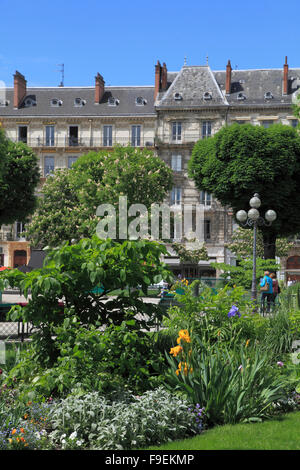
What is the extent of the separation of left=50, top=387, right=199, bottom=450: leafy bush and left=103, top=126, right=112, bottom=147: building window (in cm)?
4293

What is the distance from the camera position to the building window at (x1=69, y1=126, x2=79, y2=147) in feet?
157

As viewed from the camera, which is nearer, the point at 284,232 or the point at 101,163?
the point at 284,232

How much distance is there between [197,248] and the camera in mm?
43094

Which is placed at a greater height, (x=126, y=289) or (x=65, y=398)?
(x=126, y=289)

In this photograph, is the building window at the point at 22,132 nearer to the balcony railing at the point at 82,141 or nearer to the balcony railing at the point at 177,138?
the balcony railing at the point at 82,141

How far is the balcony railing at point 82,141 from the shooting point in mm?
46719


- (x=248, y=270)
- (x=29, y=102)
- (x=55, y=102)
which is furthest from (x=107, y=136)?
(x=248, y=270)

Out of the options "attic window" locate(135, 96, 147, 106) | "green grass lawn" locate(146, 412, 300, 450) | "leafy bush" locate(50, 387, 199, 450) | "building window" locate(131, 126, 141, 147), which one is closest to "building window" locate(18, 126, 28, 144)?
"building window" locate(131, 126, 141, 147)

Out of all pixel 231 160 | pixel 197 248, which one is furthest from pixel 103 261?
pixel 197 248

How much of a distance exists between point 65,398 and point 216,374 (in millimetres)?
1684

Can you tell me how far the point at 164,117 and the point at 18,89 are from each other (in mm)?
13974

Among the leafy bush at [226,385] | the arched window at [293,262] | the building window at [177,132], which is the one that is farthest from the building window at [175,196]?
the leafy bush at [226,385]

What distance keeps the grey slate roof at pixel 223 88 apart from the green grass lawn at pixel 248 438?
4176cm
